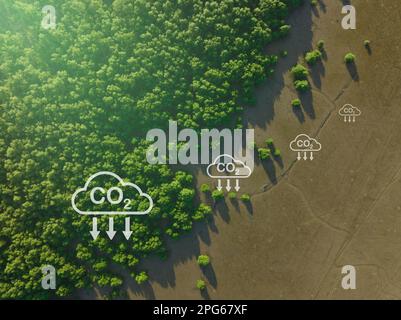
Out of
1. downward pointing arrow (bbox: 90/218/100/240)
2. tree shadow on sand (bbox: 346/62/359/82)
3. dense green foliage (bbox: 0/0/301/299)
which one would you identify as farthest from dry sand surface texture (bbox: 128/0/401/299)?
downward pointing arrow (bbox: 90/218/100/240)

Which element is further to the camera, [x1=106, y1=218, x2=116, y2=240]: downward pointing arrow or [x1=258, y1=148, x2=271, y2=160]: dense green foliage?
[x1=258, y1=148, x2=271, y2=160]: dense green foliage

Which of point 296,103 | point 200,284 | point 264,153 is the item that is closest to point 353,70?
point 296,103

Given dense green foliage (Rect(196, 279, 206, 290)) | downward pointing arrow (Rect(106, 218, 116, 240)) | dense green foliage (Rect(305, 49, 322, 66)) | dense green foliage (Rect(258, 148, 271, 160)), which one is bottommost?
dense green foliage (Rect(196, 279, 206, 290))

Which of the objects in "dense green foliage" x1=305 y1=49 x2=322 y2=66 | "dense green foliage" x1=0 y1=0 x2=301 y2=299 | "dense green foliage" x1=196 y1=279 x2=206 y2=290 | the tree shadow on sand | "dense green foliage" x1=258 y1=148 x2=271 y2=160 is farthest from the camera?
the tree shadow on sand

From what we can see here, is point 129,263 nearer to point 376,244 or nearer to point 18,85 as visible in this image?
point 18,85

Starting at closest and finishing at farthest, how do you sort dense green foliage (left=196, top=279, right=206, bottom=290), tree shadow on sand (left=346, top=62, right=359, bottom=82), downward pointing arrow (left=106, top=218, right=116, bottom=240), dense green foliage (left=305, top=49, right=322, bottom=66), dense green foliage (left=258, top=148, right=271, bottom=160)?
1. downward pointing arrow (left=106, top=218, right=116, bottom=240)
2. dense green foliage (left=196, top=279, right=206, bottom=290)
3. dense green foliage (left=258, top=148, right=271, bottom=160)
4. dense green foliage (left=305, top=49, right=322, bottom=66)
5. tree shadow on sand (left=346, top=62, right=359, bottom=82)

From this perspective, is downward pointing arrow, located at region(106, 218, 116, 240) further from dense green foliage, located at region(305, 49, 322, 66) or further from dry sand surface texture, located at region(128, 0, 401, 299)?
dense green foliage, located at region(305, 49, 322, 66)
